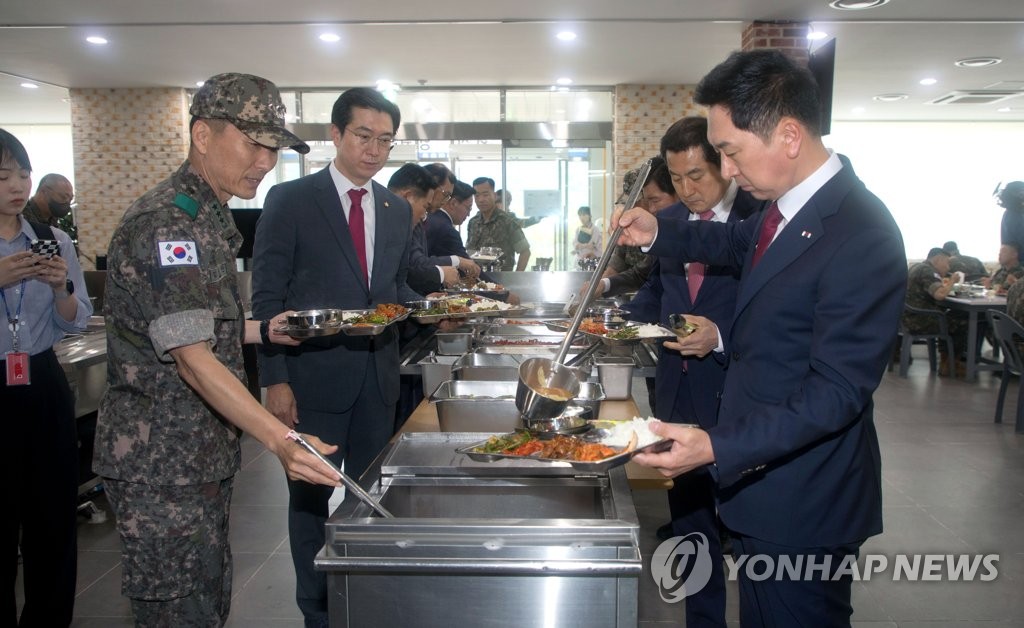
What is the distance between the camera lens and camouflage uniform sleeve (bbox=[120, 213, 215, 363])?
1.43m

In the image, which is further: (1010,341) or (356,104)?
(1010,341)

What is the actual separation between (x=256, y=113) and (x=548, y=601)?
1.11 meters

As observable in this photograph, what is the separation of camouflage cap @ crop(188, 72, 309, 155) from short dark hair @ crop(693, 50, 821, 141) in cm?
89

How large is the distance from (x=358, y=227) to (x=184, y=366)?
102 centimetres

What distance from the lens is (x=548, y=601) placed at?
1371 mm

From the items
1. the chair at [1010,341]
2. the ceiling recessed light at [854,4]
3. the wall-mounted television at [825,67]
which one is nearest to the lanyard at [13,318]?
the wall-mounted television at [825,67]

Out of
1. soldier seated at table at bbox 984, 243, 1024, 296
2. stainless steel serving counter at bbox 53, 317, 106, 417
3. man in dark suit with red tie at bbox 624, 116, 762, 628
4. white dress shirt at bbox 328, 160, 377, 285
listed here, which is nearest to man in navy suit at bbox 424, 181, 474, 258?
stainless steel serving counter at bbox 53, 317, 106, 417

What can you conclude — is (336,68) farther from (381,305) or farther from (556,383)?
(556,383)

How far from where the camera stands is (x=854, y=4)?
5.95 metres

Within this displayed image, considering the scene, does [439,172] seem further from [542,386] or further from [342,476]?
[342,476]

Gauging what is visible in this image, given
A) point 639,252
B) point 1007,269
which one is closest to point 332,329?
point 639,252

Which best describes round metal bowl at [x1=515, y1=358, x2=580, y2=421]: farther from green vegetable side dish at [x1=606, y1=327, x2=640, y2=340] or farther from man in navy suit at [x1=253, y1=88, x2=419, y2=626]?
man in navy suit at [x1=253, y1=88, x2=419, y2=626]

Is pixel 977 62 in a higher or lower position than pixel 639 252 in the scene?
higher

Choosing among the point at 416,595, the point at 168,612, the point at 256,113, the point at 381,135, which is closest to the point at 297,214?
the point at 381,135
